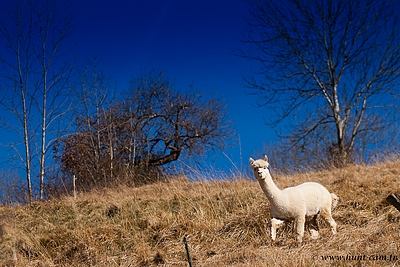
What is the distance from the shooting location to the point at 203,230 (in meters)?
6.46

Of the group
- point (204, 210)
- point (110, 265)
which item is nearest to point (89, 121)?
point (204, 210)

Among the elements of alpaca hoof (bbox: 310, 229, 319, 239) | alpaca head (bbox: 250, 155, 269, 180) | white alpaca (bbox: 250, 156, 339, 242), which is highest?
alpaca head (bbox: 250, 155, 269, 180)

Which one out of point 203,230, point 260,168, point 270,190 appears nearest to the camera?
point 260,168

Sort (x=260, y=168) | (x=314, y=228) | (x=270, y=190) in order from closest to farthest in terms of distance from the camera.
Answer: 1. (x=260, y=168)
2. (x=270, y=190)
3. (x=314, y=228)

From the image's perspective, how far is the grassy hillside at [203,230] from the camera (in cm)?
476

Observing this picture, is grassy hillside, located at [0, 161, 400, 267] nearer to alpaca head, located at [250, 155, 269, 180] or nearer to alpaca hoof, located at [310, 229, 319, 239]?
alpaca hoof, located at [310, 229, 319, 239]

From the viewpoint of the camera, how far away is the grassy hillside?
4.76 metres

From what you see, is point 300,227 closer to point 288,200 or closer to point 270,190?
point 288,200

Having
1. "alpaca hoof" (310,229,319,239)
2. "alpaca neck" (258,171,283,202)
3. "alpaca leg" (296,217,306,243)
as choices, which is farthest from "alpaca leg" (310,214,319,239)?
"alpaca neck" (258,171,283,202)

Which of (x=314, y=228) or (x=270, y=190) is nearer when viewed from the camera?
(x=270, y=190)

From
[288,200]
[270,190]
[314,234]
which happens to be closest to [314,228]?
[314,234]

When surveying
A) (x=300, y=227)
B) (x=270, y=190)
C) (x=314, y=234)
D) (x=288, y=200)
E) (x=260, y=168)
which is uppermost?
(x=260, y=168)

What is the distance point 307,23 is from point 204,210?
10.6m

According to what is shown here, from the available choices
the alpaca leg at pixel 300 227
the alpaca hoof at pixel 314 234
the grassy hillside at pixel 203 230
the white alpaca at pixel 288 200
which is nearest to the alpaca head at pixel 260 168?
the white alpaca at pixel 288 200
